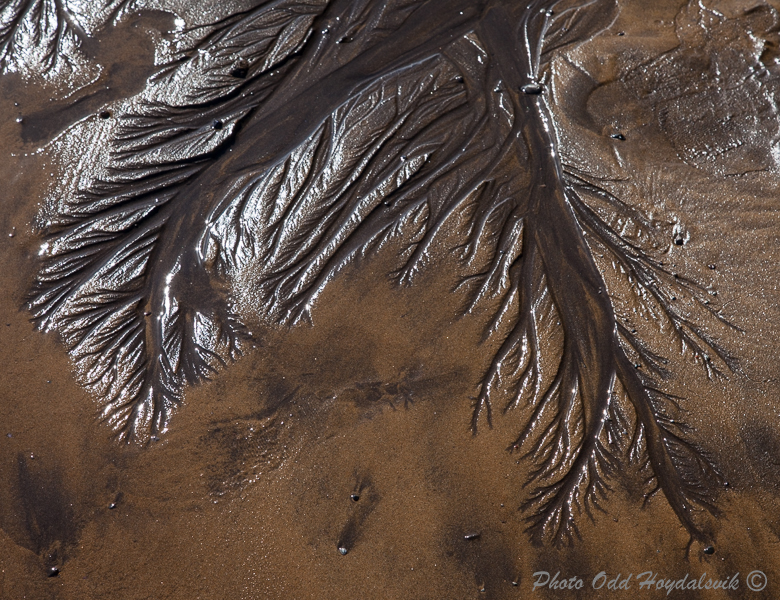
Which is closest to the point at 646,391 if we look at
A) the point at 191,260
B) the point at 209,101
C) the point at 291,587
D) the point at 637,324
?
the point at 637,324

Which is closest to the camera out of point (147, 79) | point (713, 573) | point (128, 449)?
point (713, 573)

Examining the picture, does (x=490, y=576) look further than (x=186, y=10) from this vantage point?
No

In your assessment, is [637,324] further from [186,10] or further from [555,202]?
[186,10]

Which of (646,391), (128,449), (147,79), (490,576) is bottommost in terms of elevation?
(490,576)

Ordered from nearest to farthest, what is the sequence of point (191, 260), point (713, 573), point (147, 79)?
point (713, 573), point (191, 260), point (147, 79)

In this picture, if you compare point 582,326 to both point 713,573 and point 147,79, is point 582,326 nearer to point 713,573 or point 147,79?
point 713,573

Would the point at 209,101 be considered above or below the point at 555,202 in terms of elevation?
above
